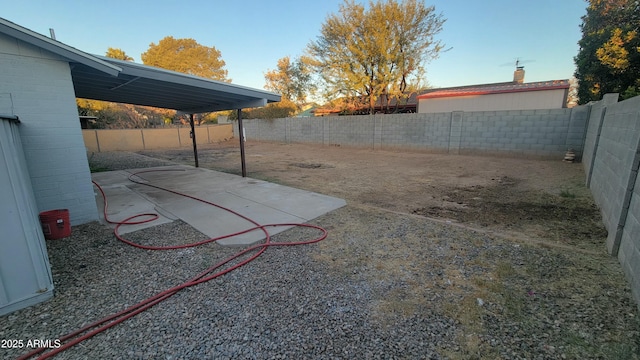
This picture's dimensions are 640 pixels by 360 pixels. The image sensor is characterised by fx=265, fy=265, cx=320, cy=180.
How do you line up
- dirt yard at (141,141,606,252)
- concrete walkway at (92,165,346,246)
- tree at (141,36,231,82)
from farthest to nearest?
tree at (141,36,231,82), concrete walkway at (92,165,346,246), dirt yard at (141,141,606,252)

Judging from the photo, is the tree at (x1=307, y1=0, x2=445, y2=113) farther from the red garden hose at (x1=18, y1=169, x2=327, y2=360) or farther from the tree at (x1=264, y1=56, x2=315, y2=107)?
the red garden hose at (x1=18, y1=169, x2=327, y2=360)

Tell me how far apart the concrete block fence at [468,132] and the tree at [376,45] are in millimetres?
2356

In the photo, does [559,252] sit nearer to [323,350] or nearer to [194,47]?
[323,350]

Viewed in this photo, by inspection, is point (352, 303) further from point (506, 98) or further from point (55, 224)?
point (506, 98)

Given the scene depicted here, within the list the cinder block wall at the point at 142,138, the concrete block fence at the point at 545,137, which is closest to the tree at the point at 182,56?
the cinder block wall at the point at 142,138

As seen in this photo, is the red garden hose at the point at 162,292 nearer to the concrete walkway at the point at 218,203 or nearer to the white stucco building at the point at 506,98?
the concrete walkway at the point at 218,203

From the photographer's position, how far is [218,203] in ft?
16.6

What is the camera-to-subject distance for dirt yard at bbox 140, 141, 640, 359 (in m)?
1.83

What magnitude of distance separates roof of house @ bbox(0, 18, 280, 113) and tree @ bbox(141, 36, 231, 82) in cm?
1878

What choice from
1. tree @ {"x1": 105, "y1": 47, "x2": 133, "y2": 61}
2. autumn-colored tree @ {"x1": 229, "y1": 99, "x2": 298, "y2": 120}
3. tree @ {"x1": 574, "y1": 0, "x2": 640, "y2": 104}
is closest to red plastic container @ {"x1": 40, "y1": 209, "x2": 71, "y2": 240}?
tree @ {"x1": 574, "y1": 0, "x2": 640, "y2": 104}

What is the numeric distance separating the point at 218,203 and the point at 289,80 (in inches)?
891

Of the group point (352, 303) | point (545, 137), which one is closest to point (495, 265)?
point (352, 303)

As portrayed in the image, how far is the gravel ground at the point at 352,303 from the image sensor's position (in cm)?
177

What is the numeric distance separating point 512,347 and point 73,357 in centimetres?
288
